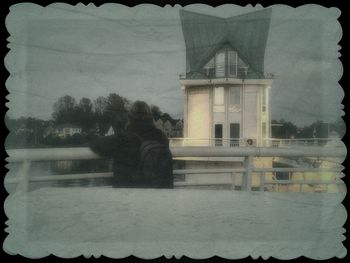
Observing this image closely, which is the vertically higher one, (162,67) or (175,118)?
(162,67)

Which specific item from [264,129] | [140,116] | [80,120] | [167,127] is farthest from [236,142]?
[80,120]

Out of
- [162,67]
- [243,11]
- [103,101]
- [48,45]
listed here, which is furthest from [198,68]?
[48,45]

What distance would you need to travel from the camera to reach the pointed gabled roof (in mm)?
2412

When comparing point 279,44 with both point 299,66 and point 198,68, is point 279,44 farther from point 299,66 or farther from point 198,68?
point 198,68

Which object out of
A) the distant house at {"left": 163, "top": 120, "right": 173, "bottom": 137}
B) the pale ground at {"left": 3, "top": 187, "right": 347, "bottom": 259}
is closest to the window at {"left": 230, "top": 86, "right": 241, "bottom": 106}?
the distant house at {"left": 163, "top": 120, "right": 173, "bottom": 137}

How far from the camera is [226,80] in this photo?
240 centimetres

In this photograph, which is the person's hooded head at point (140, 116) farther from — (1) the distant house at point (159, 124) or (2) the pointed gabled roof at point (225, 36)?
(2) the pointed gabled roof at point (225, 36)

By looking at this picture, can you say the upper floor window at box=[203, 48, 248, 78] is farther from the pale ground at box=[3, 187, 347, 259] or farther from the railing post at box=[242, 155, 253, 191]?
the pale ground at box=[3, 187, 347, 259]

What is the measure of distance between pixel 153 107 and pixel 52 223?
860 millimetres

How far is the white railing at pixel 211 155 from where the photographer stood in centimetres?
241

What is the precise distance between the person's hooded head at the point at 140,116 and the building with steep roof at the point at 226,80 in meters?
0.20

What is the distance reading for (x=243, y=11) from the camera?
2.41 metres

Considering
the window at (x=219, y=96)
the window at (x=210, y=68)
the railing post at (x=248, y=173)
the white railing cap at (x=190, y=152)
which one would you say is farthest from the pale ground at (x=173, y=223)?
the window at (x=210, y=68)

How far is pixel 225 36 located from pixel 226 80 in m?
0.25
